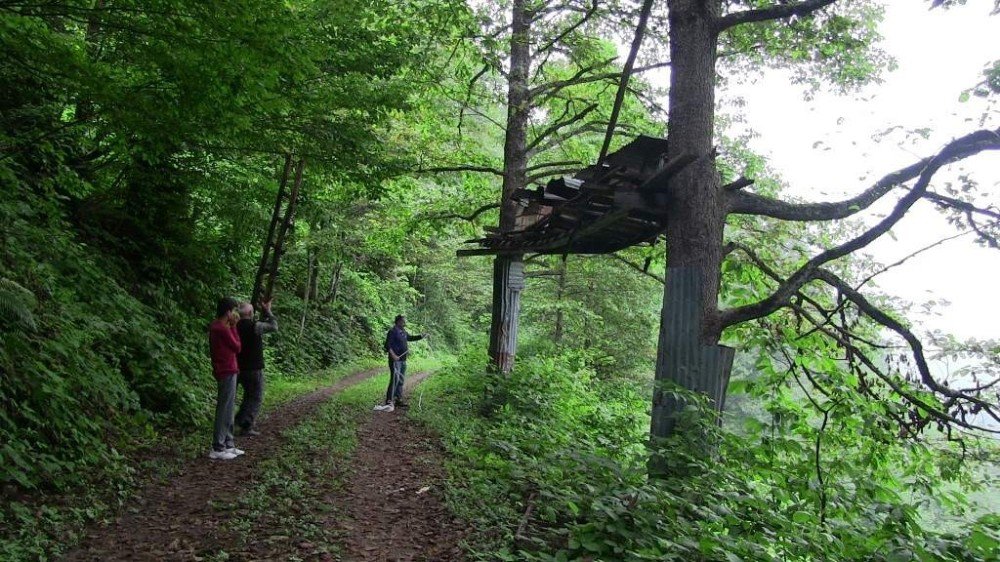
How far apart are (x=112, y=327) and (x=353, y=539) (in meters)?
4.82

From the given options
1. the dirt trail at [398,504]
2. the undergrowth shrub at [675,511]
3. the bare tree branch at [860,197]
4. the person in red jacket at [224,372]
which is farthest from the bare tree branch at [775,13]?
the person in red jacket at [224,372]

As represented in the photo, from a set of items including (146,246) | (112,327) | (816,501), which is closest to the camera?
(816,501)

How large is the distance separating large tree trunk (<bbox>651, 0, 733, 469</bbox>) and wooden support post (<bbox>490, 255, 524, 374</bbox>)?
5.71 meters

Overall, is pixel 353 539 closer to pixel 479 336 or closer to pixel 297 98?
pixel 297 98

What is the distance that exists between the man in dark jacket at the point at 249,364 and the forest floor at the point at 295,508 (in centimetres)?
36

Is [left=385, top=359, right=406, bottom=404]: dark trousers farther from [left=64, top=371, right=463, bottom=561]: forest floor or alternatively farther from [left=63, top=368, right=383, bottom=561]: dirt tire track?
[left=63, top=368, right=383, bottom=561]: dirt tire track

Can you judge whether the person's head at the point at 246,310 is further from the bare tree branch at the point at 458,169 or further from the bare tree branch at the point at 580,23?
the bare tree branch at the point at 580,23

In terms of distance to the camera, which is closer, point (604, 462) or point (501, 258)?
point (604, 462)

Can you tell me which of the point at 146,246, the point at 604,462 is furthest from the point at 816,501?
the point at 146,246

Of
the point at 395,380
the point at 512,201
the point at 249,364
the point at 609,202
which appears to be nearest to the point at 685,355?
the point at 609,202

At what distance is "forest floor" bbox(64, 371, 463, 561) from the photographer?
4.86m

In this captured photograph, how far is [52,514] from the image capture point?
4.75 metres

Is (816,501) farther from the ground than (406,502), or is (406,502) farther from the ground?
(816,501)

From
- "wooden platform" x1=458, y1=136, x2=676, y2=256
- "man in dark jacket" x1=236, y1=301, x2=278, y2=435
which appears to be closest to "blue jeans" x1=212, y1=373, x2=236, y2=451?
"man in dark jacket" x1=236, y1=301, x2=278, y2=435
